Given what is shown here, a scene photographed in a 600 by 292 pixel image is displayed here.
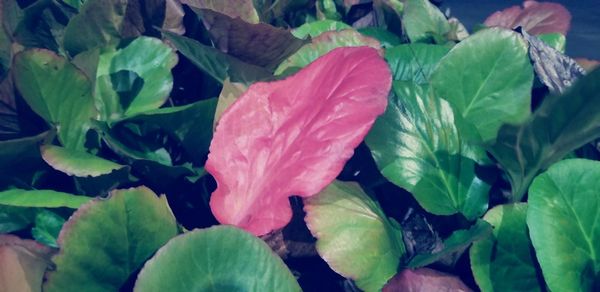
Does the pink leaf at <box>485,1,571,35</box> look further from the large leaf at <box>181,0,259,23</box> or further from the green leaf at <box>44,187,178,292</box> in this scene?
the green leaf at <box>44,187,178,292</box>

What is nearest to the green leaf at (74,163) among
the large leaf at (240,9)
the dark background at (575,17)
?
the large leaf at (240,9)

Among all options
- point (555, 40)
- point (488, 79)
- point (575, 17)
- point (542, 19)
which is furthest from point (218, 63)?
point (575, 17)

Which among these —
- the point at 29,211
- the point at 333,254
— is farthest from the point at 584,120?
the point at 29,211

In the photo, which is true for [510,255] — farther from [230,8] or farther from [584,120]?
[230,8]

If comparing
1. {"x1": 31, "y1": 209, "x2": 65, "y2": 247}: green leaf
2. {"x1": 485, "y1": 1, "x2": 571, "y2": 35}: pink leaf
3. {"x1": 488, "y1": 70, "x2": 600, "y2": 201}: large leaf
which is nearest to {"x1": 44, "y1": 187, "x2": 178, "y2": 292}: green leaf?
{"x1": 31, "y1": 209, "x2": 65, "y2": 247}: green leaf

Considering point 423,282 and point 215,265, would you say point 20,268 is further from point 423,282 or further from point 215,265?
point 423,282

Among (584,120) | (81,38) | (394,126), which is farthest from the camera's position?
(81,38)
